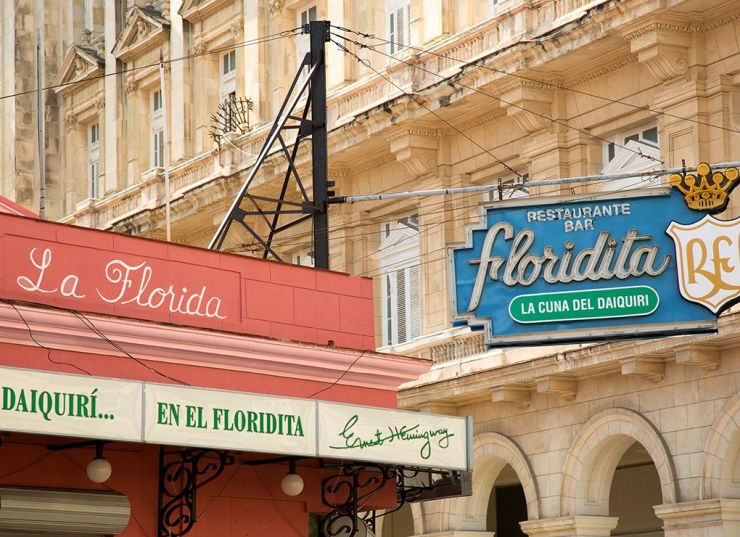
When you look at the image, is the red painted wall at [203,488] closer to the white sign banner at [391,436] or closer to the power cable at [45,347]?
the power cable at [45,347]

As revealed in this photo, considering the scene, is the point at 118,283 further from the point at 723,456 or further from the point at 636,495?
the point at 636,495

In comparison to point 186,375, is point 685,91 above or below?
above

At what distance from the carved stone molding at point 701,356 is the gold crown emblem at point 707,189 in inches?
305

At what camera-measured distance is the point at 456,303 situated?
1647cm

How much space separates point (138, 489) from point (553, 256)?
4.52 m

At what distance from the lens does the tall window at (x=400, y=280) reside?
100.0 feet

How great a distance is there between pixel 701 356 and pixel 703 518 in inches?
89.1

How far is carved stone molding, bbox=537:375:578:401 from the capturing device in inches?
1036

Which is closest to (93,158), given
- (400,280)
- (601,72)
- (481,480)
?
(400,280)

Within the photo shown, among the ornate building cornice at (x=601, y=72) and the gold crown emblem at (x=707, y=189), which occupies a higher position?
the ornate building cornice at (x=601, y=72)

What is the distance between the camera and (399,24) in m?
32.1

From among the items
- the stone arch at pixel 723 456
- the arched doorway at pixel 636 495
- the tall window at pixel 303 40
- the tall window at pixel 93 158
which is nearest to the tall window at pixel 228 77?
the tall window at pixel 303 40

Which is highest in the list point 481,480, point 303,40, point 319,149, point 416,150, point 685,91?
point 303,40
